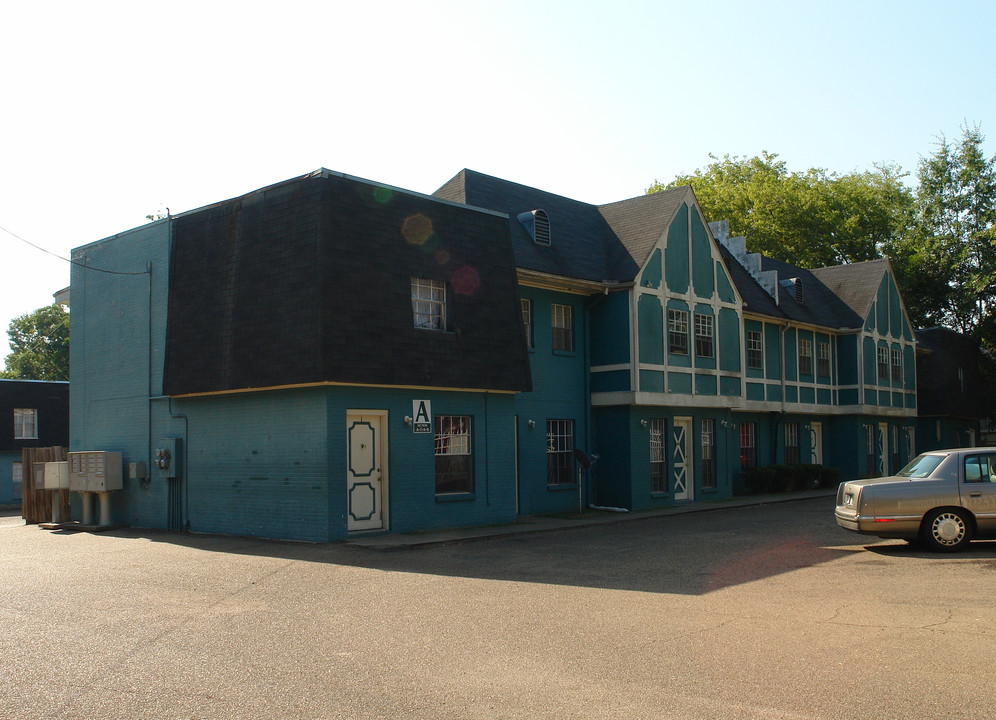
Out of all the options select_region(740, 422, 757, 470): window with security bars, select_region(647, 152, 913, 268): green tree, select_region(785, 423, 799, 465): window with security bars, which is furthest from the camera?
select_region(647, 152, 913, 268): green tree

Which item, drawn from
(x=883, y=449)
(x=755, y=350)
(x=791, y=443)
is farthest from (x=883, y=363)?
(x=755, y=350)

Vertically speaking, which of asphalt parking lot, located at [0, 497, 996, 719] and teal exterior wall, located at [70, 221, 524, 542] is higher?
teal exterior wall, located at [70, 221, 524, 542]

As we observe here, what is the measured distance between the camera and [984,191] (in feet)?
141

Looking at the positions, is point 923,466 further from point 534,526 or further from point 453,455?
point 453,455

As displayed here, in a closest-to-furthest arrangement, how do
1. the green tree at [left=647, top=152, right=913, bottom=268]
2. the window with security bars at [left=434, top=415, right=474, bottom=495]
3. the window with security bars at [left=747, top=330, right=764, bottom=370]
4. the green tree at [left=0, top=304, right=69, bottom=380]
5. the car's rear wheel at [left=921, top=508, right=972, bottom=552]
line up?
1. the car's rear wheel at [left=921, top=508, right=972, bottom=552]
2. the window with security bars at [left=434, top=415, right=474, bottom=495]
3. the window with security bars at [left=747, top=330, right=764, bottom=370]
4. the green tree at [left=647, top=152, right=913, bottom=268]
5. the green tree at [left=0, top=304, right=69, bottom=380]

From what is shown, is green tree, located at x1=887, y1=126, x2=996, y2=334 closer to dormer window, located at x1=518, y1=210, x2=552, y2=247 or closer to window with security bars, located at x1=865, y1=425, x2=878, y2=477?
window with security bars, located at x1=865, y1=425, x2=878, y2=477

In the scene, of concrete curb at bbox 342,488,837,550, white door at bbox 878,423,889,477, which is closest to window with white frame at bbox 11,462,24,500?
concrete curb at bbox 342,488,837,550

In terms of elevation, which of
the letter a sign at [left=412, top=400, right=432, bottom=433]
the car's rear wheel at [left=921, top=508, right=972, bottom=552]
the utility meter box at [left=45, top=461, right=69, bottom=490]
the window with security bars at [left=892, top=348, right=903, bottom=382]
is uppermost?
the window with security bars at [left=892, top=348, right=903, bottom=382]

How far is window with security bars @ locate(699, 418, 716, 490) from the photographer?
26.4 metres

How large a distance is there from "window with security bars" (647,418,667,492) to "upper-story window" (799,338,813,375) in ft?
32.9

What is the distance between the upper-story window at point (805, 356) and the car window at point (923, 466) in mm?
17744

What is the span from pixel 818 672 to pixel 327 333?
11.1m

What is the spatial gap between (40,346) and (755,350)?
63207mm

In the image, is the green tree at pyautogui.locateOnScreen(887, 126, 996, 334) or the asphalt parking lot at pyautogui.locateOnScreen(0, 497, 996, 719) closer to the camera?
the asphalt parking lot at pyautogui.locateOnScreen(0, 497, 996, 719)
